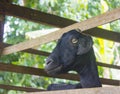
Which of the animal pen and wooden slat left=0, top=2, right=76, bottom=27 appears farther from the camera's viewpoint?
wooden slat left=0, top=2, right=76, bottom=27

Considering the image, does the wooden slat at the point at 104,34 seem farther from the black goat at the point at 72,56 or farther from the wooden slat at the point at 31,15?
the black goat at the point at 72,56

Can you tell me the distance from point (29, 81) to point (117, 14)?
298 cm

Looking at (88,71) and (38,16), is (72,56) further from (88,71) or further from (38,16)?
(38,16)

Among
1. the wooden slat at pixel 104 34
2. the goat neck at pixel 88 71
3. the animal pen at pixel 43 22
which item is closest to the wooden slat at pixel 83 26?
the animal pen at pixel 43 22

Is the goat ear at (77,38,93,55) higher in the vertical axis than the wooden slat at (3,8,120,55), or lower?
lower

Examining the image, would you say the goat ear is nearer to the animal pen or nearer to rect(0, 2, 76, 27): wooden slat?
the animal pen

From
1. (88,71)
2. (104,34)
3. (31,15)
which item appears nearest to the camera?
(88,71)

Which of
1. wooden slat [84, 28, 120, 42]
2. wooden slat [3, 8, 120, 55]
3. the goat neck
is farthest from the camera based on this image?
wooden slat [84, 28, 120, 42]

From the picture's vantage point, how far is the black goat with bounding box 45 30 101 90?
222cm

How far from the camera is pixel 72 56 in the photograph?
2.25 m

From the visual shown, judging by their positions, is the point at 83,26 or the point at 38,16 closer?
the point at 83,26

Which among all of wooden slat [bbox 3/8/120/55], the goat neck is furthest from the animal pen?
the goat neck

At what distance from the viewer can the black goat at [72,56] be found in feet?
7.30

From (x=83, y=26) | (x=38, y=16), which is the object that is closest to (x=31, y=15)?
(x=38, y=16)
